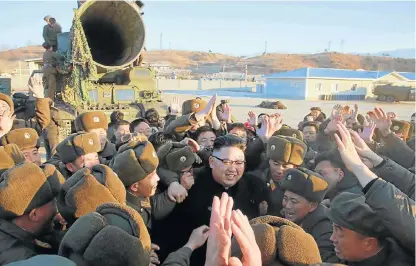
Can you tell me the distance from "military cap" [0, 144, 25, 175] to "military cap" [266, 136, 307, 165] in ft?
6.66

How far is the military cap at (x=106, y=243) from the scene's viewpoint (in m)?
1.61

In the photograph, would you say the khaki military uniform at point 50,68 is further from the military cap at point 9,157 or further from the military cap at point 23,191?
the military cap at point 23,191

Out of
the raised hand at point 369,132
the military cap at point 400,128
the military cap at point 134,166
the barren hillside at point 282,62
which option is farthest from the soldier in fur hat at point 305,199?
the barren hillside at point 282,62

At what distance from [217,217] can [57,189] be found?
4.33 ft

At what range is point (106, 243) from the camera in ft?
5.29

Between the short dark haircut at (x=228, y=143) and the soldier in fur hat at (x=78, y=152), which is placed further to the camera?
the soldier in fur hat at (x=78, y=152)

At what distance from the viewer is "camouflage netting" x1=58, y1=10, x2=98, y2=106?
7039mm

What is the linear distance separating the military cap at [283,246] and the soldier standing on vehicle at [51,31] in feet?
26.0

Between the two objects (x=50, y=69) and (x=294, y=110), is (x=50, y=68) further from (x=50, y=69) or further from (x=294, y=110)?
(x=294, y=110)

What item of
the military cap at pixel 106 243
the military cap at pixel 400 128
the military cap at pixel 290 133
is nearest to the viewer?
the military cap at pixel 106 243

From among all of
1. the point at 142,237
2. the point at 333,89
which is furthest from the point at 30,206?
the point at 333,89

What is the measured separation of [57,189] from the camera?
2.33 metres

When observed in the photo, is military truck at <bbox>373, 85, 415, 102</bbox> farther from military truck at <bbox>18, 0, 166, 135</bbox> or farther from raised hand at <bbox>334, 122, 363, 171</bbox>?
raised hand at <bbox>334, 122, 363, 171</bbox>

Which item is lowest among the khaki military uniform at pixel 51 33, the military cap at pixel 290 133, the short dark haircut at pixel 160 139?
the short dark haircut at pixel 160 139
